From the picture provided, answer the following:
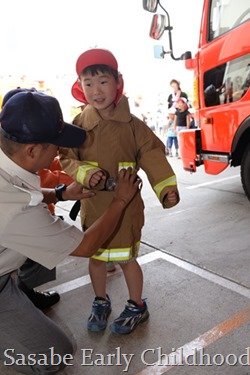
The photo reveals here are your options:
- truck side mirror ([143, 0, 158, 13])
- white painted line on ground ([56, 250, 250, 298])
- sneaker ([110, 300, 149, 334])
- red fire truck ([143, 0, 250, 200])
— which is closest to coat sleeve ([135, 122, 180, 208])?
sneaker ([110, 300, 149, 334])

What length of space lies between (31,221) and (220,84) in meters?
3.03

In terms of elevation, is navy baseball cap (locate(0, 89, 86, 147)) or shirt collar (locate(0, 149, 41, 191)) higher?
navy baseball cap (locate(0, 89, 86, 147))

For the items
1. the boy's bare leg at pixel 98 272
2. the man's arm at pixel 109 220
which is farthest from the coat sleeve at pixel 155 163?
the boy's bare leg at pixel 98 272

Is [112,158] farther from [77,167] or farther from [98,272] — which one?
[98,272]

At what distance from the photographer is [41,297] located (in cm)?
230

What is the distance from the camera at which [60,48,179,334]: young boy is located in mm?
1865

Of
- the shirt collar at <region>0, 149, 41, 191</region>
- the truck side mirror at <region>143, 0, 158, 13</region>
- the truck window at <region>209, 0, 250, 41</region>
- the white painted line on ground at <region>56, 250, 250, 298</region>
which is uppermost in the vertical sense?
the truck side mirror at <region>143, 0, 158, 13</region>

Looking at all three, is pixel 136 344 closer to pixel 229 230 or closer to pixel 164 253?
pixel 164 253

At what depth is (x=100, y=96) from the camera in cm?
186

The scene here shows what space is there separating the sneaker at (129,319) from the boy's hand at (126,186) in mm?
737

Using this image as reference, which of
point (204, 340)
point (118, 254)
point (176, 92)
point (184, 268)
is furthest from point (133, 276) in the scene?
point (176, 92)

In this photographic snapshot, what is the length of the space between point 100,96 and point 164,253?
1.66m

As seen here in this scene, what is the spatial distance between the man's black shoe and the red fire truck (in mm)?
2371

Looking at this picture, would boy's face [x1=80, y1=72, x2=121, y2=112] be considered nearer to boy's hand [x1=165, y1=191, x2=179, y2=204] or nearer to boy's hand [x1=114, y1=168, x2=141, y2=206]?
boy's hand [x1=114, y1=168, x2=141, y2=206]
